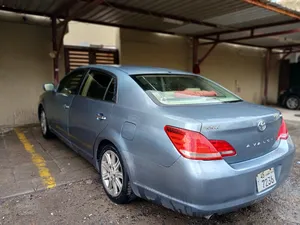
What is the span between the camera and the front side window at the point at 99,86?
2.71m

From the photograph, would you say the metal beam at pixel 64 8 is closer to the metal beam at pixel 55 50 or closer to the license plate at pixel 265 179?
the metal beam at pixel 55 50

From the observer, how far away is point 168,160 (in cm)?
186

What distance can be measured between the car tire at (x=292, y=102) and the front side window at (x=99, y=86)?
9.94 meters

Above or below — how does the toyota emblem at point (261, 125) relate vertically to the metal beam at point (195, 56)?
below

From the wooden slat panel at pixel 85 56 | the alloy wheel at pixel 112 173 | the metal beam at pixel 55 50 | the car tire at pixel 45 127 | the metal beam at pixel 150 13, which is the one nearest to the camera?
the alloy wheel at pixel 112 173

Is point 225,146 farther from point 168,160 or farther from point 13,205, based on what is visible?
point 13,205

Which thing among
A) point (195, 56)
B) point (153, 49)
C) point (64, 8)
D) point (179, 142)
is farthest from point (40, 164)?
point (195, 56)

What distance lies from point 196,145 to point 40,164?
262 cm

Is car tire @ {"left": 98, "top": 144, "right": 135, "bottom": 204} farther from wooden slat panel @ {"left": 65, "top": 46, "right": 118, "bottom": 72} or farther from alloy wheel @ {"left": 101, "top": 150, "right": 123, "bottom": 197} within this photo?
wooden slat panel @ {"left": 65, "top": 46, "right": 118, "bottom": 72}

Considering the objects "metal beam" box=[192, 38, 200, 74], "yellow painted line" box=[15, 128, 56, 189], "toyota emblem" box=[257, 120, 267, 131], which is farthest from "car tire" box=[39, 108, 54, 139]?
"metal beam" box=[192, 38, 200, 74]

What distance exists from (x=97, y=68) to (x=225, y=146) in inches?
75.3

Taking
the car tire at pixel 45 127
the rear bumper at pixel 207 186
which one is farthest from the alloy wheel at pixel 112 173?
the car tire at pixel 45 127

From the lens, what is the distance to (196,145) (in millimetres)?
1794

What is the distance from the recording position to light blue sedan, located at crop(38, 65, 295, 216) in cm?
180
